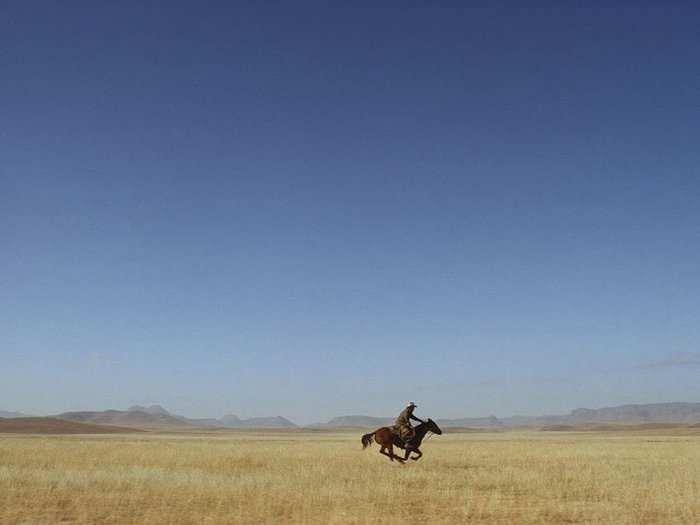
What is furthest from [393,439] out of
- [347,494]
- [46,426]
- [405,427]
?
[46,426]

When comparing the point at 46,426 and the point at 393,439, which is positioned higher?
the point at 393,439

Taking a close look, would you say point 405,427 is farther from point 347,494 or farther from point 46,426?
point 46,426

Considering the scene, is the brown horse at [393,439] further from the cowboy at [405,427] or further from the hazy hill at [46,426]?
the hazy hill at [46,426]

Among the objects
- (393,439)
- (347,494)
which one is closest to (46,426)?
(393,439)

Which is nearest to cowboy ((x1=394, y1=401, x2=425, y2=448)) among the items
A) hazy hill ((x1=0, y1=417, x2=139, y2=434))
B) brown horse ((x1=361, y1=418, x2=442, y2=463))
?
brown horse ((x1=361, y1=418, x2=442, y2=463))

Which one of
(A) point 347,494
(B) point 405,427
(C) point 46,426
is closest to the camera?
(A) point 347,494

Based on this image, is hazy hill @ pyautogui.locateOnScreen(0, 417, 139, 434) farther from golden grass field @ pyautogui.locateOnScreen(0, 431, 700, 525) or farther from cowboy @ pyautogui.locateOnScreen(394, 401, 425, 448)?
cowboy @ pyautogui.locateOnScreen(394, 401, 425, 448)

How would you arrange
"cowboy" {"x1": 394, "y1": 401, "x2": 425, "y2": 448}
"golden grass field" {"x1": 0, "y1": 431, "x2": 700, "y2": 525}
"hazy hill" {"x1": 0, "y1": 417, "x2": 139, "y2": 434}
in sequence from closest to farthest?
1. "golden grass field" {"x1": 0, "y1": 431, "x2": 700, "y2": 525}
2. "cowboy" {"x1": 394, "y1": 401, "x2": 425, "y2": 448}
3. "hazy hill" {"x1": 0, "y1": 417, "x2": 139, "y2": 434}

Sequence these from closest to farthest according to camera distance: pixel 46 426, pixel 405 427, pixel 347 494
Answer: pixel 347 494 < pixel 405 427 < pixel 46 426

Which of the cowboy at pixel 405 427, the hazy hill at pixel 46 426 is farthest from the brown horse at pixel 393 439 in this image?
the hazy hill at pixel 46 426

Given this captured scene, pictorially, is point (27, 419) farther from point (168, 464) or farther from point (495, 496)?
point (495, 496)

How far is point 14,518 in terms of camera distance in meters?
14.3

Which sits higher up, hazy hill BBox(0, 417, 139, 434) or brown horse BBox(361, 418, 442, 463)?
brown horse BBox(361, 418, 442, 463)

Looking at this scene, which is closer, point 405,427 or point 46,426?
point 405,427
